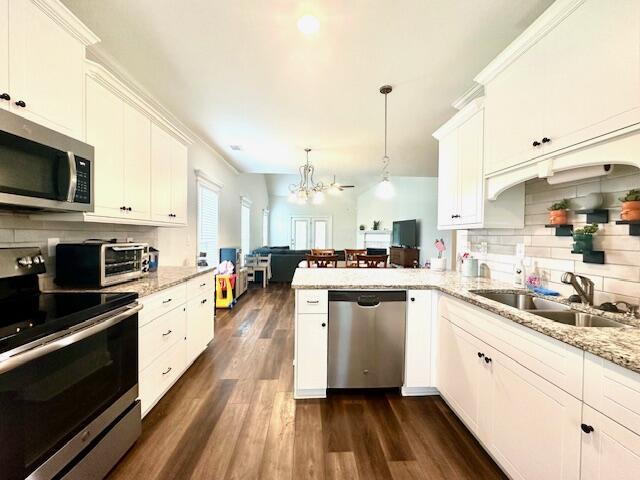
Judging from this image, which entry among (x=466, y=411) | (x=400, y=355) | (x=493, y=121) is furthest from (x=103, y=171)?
(x=466, y=411)

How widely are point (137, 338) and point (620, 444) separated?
2.18m

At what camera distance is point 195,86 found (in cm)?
260

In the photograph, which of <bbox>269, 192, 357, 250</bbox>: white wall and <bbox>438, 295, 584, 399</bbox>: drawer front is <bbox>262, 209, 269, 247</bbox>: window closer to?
<bbox>269, 192, 357, 250</bbox>: white wall

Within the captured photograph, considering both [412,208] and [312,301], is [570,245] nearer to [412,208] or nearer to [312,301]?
[312,301]

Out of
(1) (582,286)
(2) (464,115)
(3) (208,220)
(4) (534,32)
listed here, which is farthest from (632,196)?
(3) (208,220)

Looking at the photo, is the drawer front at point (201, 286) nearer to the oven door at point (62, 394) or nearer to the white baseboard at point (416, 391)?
the oven door at point (62, 394)

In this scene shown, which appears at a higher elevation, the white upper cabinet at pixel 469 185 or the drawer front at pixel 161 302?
the white upper cabinet at pixel 469 185

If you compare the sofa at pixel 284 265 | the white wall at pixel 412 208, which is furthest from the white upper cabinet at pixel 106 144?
the white wall at pixel 412 208

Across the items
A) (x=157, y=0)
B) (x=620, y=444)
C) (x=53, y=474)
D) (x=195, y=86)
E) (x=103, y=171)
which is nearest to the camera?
(x=620, y=444)

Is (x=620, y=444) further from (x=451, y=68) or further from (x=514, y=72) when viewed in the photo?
(x=451, y=68)

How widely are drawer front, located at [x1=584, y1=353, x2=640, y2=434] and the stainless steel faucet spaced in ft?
2.50

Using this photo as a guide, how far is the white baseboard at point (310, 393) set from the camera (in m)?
2.17

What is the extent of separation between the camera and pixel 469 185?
2.27m

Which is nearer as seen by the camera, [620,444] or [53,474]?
[620,444]
